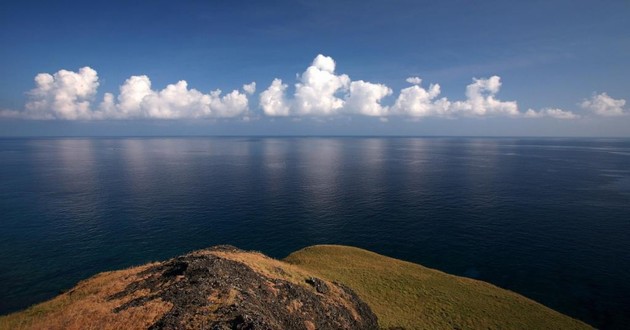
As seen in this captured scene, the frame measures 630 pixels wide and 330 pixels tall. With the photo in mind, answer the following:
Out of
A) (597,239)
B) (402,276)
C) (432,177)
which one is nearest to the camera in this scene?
(402,276)

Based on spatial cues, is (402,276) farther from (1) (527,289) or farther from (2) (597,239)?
(2) (597,239)

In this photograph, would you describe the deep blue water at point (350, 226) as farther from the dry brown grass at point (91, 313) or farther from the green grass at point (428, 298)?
the dry brown grass at point (91, 313)

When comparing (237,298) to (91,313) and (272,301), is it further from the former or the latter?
(91,313)

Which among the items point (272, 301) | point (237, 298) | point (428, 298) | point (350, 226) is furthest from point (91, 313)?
point (350, 226)

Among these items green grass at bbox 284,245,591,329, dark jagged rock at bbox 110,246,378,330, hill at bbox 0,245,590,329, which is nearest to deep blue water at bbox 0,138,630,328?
green grass at bbox 284,245,591,329

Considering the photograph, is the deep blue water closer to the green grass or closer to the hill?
the green grass

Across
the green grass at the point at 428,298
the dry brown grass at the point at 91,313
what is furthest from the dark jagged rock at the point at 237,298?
the green grass at the point at 428,298

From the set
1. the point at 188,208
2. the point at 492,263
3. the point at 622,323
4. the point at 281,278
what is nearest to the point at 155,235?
the point at 188,208
